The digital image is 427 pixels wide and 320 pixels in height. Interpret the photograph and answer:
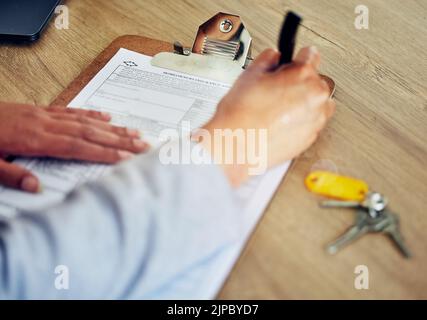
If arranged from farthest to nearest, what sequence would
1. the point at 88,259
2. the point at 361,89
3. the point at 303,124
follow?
the point at 361,89 → the point at 303,124 → the point at 88,259

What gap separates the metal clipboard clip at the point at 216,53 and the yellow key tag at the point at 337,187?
0.73ft

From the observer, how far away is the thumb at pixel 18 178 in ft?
1.83

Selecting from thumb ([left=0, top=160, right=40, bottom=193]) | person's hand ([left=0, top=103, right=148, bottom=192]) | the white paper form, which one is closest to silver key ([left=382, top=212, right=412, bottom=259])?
the white paper form

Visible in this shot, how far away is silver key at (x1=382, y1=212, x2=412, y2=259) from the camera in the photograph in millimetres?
529

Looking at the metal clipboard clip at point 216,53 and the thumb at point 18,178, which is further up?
the metal clipboard clip at point 216,53

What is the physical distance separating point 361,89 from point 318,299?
37 centimetres

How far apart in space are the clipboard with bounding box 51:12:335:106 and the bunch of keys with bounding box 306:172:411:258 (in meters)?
0.19

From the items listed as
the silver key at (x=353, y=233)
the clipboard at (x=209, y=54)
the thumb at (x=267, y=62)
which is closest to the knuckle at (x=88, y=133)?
the clipboard at (x=209, y=54)

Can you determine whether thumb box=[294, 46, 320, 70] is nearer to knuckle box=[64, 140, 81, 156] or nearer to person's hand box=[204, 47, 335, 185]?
person's hand box=[204, 47, 335, 185]

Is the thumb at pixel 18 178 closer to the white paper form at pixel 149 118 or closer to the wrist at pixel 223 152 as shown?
the white paper form at pixel 149 118

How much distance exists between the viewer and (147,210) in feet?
1.58

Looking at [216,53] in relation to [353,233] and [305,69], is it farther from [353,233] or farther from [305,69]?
[353,233]

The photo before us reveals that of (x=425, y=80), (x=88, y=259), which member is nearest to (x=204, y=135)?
(x=88, y=259)
